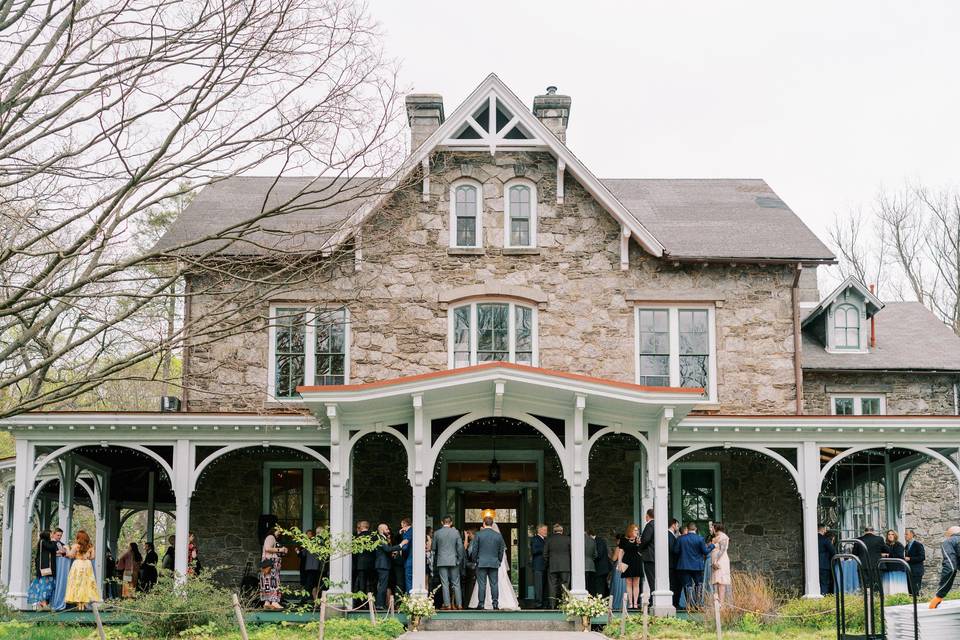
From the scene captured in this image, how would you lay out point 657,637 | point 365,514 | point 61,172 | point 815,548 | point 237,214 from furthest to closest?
point 237,214
point 365,514
point 815,548
point 657,637
point 61,172

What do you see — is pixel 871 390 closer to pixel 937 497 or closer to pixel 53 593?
pixel 937 497

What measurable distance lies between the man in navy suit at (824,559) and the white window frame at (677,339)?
2961mm

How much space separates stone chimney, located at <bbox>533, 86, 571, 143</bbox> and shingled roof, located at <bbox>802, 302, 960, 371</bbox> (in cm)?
655

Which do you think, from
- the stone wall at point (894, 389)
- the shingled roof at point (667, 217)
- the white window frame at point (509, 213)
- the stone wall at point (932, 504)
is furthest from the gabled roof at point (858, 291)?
the white window frame at point (509, 213)

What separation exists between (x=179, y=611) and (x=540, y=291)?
8.66 meters

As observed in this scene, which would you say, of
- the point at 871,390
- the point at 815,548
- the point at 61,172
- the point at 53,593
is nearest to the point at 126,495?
the point at 53,593

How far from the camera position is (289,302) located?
21125 mm

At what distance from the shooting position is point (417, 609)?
1656 cm

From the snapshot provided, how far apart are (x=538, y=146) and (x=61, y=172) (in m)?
9.54

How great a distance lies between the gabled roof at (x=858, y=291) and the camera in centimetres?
2364

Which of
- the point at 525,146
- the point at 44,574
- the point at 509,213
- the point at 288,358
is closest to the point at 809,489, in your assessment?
the point at 509,213

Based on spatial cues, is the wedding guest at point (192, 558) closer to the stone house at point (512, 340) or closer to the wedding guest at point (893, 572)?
the stone house at point (512, 340)

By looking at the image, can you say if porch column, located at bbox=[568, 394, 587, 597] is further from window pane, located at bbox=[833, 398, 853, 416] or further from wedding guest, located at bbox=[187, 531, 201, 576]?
window pane, located at bbox=[833, 398, 853, 416]

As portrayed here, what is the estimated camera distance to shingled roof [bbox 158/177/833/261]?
21.1m
